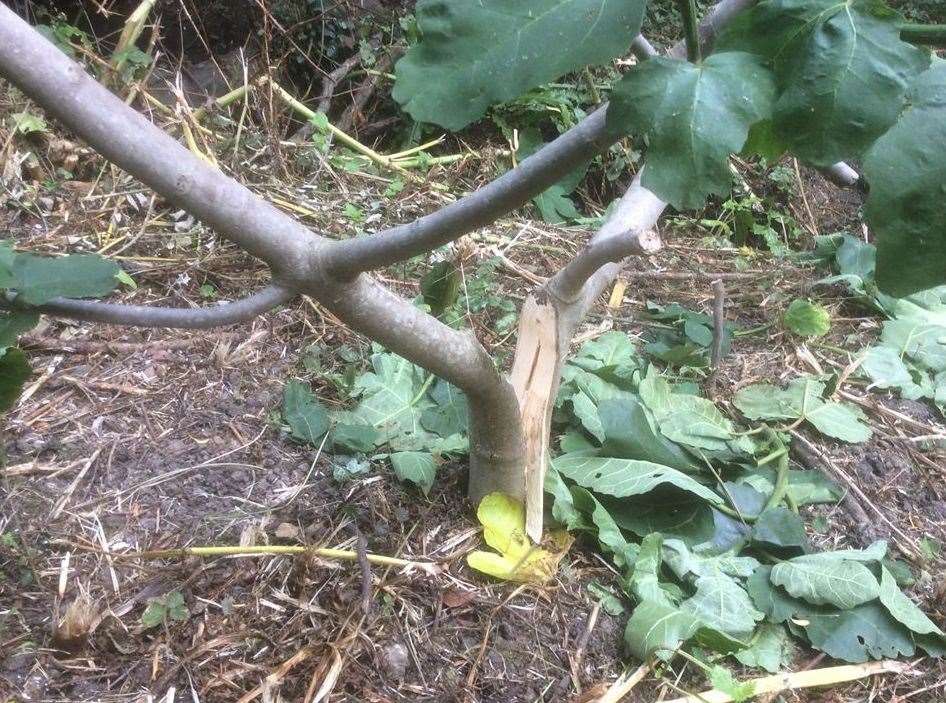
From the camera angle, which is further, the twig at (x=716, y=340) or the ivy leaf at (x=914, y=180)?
the twig at (x=716, y=340)

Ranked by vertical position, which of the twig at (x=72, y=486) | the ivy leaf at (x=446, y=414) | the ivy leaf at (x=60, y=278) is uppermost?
the ivy leaf at (x=60, y=278)

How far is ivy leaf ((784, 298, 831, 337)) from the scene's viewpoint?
96.3 inches

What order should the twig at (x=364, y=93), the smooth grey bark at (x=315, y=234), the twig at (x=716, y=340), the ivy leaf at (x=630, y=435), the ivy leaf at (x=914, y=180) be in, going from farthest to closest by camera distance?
the twig at (x=364, y=93)
the twig at (x=716, y=340)
the ivy leaf at (x=630, y=435)
the smooth grey bark at (x=315, y=234)
the ivy leaf at (x=914, y=180)

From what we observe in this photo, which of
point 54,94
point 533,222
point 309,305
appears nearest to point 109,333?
point 309,305

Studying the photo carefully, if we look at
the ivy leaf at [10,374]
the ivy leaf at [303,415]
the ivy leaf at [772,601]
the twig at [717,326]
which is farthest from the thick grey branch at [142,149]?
the twig at [717,326]

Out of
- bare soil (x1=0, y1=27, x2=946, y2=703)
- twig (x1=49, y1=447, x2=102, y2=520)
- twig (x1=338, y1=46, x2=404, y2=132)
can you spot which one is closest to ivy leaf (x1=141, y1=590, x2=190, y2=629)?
bare soil (x1=0, y1=27, x2=946, y2=703)

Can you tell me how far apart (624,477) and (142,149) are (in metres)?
1.16

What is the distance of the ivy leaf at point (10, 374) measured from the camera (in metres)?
0.97

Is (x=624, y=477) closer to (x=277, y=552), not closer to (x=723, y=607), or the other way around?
(x=723, y=607)

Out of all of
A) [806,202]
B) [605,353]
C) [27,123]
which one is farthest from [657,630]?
[806,202]

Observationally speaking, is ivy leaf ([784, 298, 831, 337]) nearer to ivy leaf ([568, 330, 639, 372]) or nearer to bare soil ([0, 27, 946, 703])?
bare soil ([0, 27, 946, 703])

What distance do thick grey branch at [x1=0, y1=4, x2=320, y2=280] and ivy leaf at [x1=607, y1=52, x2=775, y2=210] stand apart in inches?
23.0

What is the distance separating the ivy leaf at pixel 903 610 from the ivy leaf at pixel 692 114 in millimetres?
1402

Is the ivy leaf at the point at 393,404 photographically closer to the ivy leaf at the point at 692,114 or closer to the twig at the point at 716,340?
the twig at the point at 716,340
